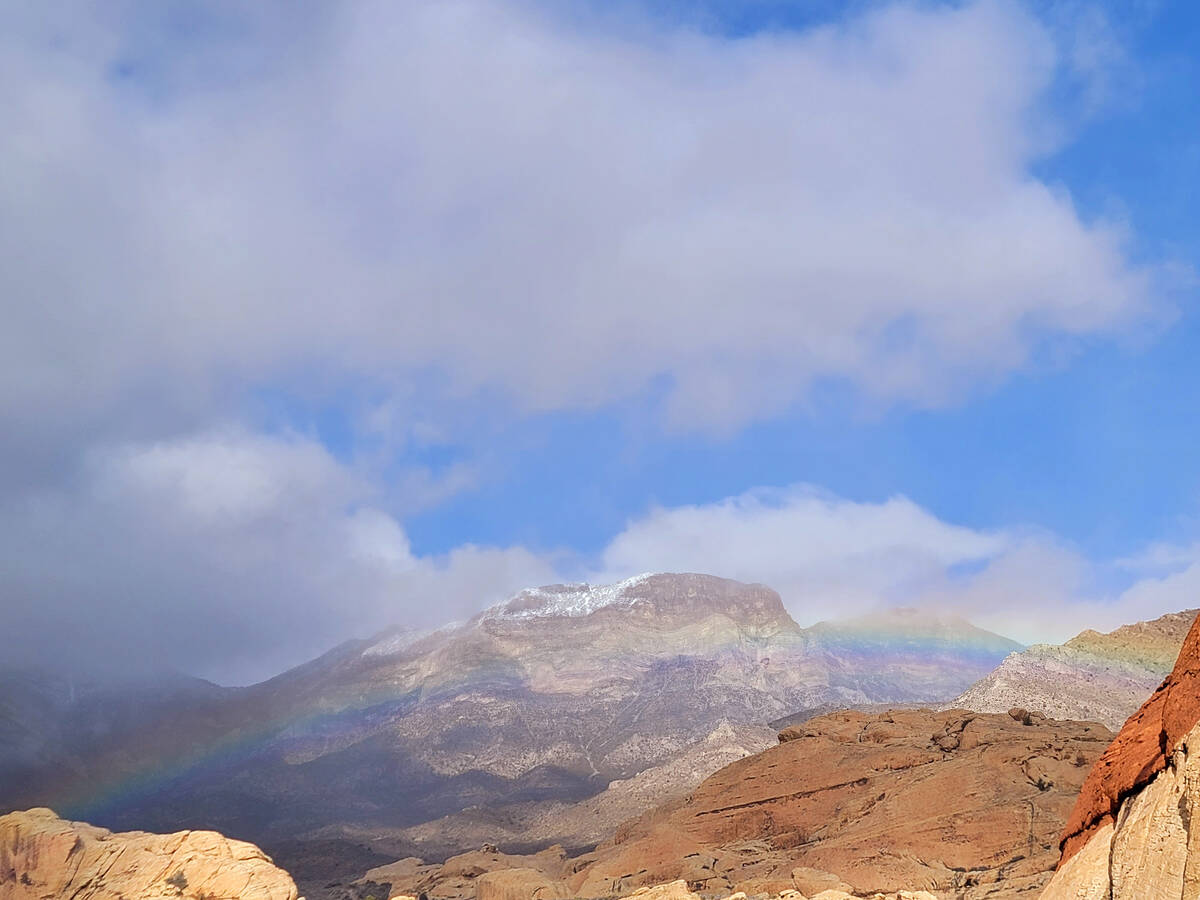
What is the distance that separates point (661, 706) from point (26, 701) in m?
95.1

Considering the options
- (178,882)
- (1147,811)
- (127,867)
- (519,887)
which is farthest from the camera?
(519,887)

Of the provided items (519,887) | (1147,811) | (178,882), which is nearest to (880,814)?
(519,887)

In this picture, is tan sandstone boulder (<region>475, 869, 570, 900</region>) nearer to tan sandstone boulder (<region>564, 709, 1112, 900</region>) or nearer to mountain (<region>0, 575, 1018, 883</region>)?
tan sandstone boulder (<region>564, 709, 1112, 900</region>)

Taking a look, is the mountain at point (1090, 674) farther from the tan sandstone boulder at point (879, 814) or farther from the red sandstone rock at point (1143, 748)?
the red sandstone rock at point (1143, 748)

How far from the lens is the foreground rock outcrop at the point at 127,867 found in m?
16.7

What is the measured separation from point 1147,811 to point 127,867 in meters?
14.9

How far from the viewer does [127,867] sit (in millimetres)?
17438

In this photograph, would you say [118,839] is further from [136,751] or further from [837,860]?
[136,751]

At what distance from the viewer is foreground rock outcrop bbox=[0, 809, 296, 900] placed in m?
16.7

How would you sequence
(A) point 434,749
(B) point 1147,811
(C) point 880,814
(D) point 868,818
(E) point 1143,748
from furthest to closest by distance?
1. (A) point 434,749
2. (D) point 868,818
3. (C) point 880,814
4. (E) point 1143,748
5. (B) point 1147,811

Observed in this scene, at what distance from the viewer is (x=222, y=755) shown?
6619 inches

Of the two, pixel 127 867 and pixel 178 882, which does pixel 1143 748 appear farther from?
pixel 127 867

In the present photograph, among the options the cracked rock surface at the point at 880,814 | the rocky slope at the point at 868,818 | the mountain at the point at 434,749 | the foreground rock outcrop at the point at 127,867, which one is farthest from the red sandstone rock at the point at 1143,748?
the mountain at the point at 434,749

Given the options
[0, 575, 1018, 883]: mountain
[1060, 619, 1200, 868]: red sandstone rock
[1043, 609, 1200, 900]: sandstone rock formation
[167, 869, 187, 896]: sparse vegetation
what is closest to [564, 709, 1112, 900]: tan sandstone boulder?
[167, 869, 187, 896]: sparse vegetation
